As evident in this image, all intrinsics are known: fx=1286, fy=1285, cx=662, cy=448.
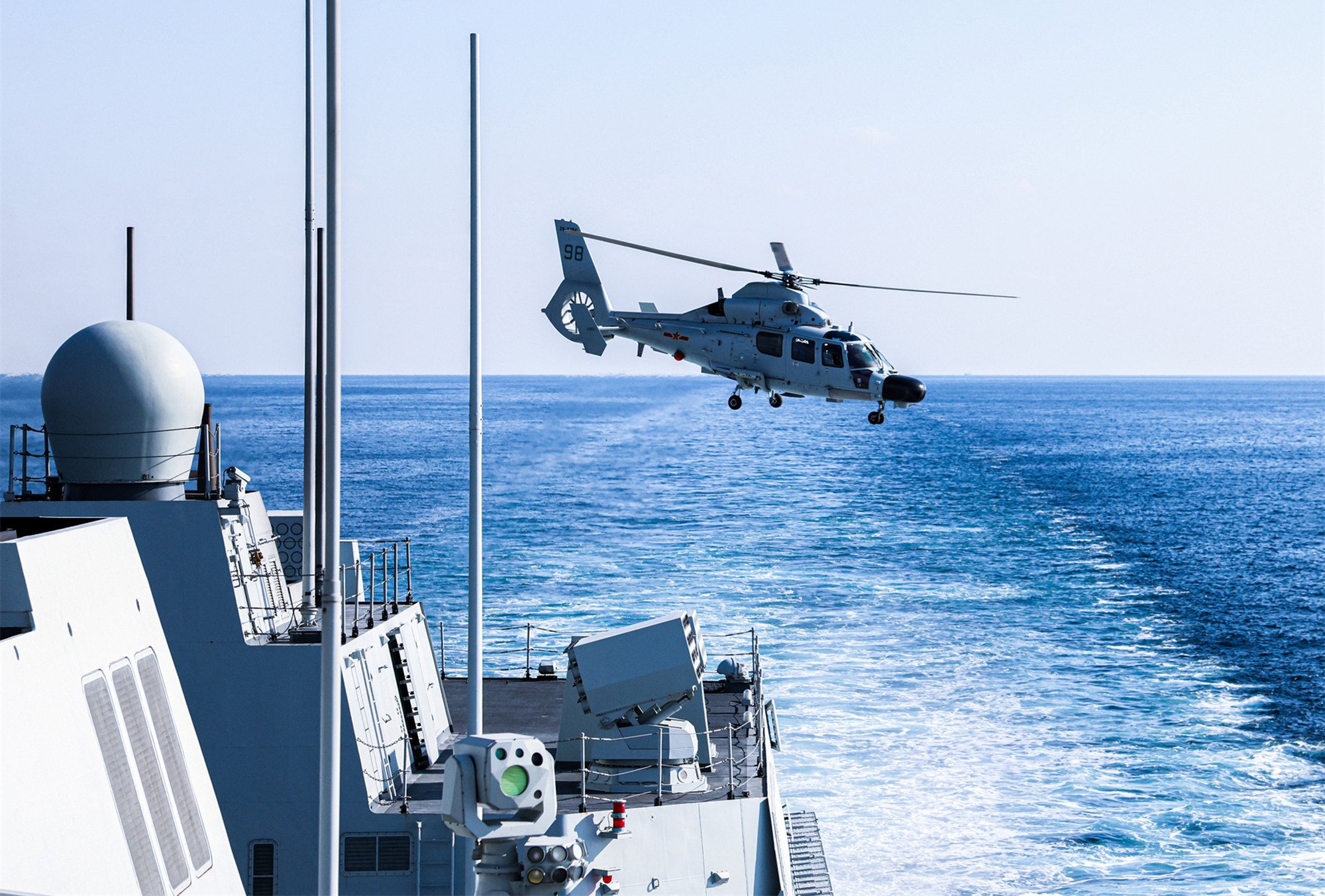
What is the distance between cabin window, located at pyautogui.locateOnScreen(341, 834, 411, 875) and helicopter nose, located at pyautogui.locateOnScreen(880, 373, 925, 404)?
13679 millimetres

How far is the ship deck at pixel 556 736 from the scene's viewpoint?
17.8 m

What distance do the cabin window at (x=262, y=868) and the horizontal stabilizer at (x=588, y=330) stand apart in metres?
14.3

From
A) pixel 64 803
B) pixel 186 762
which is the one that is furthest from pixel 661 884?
pixel 64 803

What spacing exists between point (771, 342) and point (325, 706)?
19.1m

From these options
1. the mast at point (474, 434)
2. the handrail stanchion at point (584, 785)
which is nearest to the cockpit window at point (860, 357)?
the handrail stanchion at point (584, 785)

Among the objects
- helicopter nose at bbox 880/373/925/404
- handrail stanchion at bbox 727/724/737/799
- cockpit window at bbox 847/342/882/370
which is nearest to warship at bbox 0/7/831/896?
handrail stanchion at bbox 727/724/737/799

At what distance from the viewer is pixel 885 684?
40.6 m

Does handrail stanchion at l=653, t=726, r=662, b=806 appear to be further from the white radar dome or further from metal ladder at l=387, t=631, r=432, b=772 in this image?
the white radar dome

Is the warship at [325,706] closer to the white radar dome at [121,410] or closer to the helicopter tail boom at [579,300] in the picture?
the white radar dome at [121,410]

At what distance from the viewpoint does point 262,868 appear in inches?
651

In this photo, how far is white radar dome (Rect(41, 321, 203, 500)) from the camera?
1645 centimetres

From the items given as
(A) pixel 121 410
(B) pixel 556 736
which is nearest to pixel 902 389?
(B) pixel 556 736

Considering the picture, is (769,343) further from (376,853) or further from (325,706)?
(325,706)

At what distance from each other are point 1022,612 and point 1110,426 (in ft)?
440
